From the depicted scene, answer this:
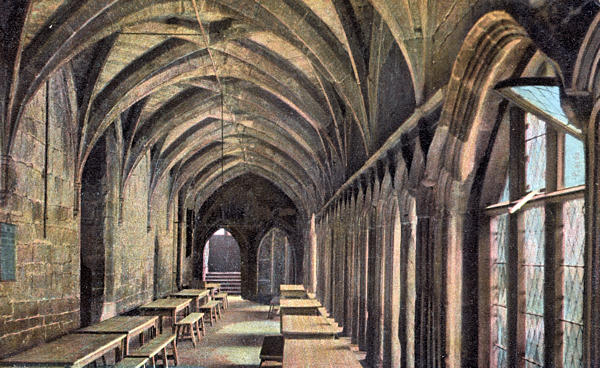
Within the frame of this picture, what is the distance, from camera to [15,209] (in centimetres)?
757

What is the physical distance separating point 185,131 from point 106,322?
817 cm

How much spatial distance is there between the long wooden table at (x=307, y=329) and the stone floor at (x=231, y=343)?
4.51 ft

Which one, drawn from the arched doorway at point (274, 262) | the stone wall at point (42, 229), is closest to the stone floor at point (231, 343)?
the stone wall at point (42, 229)

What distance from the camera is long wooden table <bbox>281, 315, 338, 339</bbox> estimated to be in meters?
8.34

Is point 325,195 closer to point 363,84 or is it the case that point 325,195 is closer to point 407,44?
point 363,84

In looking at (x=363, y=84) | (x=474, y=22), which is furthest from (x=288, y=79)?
(x=474, y=22)

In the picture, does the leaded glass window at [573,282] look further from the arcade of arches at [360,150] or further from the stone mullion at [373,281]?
the stone mullion at [373,281]

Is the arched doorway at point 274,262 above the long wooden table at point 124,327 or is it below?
below

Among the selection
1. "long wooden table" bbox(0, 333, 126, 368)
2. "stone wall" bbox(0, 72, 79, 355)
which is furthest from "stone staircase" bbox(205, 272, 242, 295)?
"long wooden table" bbox(0, 333, 126, 368)

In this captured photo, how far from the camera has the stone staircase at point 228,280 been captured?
30.5 m

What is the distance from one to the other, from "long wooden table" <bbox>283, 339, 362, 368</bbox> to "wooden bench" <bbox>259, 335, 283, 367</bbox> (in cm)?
174

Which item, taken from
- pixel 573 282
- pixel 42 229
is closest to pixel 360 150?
pixel 42 229

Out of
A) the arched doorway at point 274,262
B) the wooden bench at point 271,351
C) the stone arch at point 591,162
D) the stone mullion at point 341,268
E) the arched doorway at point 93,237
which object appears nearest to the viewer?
the stone arch at point 591,162

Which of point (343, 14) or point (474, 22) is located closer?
point (474, 22)
